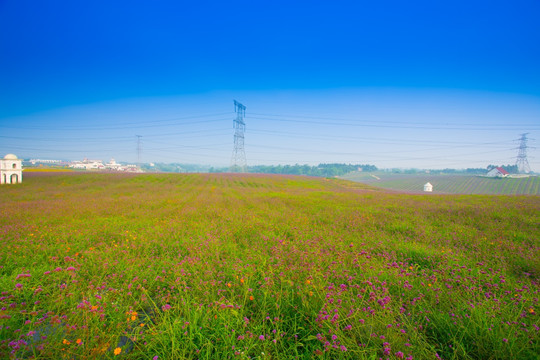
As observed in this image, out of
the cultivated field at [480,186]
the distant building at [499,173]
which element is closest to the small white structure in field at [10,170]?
the cultivated field at [480,186]

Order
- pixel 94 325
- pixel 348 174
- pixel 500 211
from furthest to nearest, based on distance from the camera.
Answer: pixel 348 174 → pixel 500 211 → pixel 94 325

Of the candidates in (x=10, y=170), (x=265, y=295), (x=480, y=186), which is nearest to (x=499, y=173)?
(x=480, y=186)

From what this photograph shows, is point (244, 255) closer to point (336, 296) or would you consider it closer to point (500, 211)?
point (336, 296)

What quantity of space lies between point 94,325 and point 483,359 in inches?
162

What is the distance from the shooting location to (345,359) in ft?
6.66

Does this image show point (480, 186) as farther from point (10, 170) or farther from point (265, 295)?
point (10, 170)

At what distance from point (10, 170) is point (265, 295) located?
44.1 m

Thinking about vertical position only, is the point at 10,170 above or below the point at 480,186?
above

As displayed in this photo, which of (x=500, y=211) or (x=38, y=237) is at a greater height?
(x=500, y=211)

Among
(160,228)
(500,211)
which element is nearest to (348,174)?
(500,211)

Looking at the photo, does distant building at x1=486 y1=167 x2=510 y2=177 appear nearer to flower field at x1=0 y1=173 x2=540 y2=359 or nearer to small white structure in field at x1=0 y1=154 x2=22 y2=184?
flower field at x1=0 y1=173 x2=540 y2=359

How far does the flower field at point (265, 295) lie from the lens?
2.10 m

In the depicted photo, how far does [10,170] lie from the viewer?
2836 centimetres

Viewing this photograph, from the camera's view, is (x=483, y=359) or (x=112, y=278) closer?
(x=483, y=359)
